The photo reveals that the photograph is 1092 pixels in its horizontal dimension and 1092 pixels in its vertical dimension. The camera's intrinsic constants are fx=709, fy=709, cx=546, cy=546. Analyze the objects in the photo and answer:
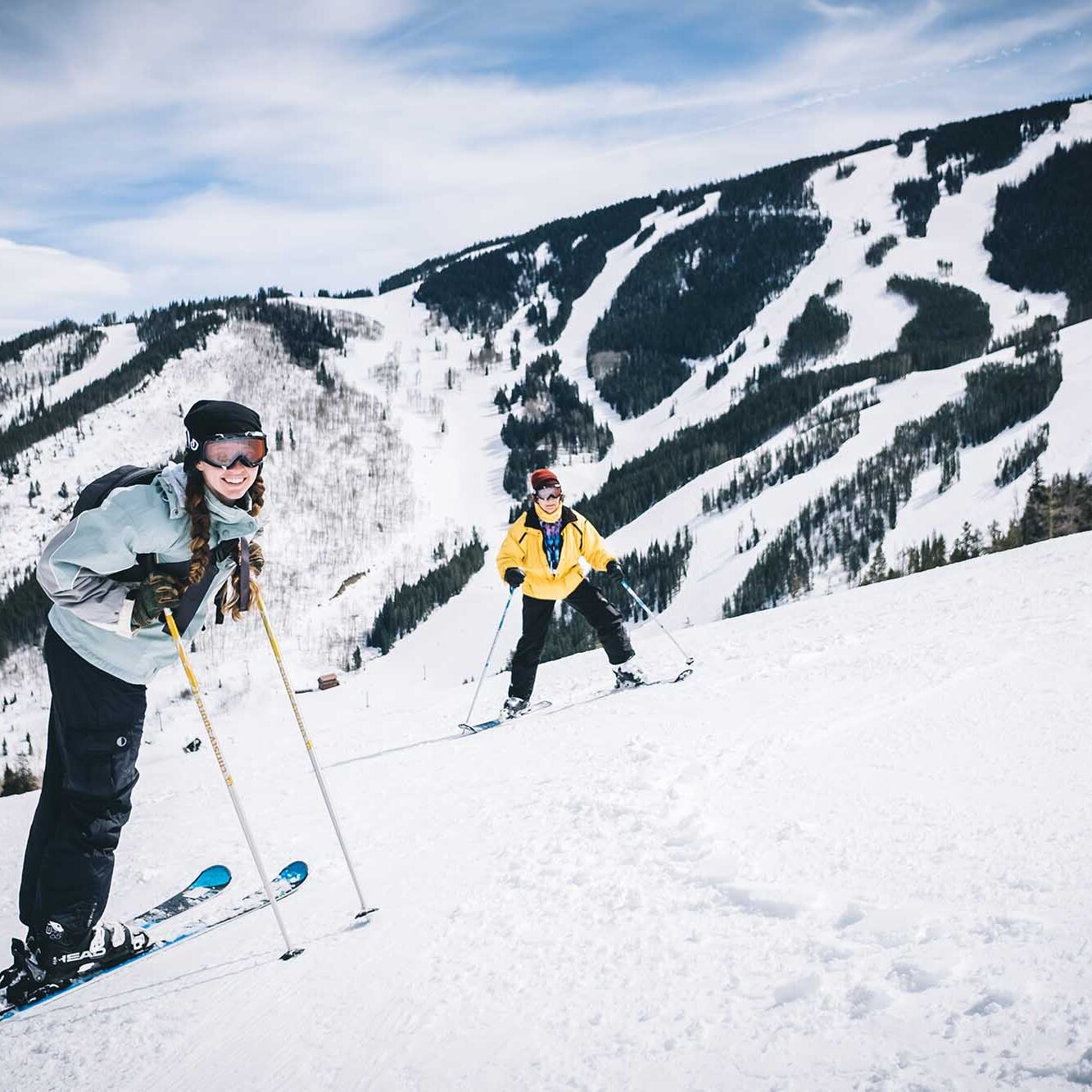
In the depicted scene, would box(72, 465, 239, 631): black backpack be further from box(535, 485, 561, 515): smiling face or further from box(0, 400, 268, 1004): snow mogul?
box(535, 485, 561, 515): smiling face

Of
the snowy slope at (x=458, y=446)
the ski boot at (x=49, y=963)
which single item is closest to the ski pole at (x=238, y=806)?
the ski boot at (x=49, y=963)

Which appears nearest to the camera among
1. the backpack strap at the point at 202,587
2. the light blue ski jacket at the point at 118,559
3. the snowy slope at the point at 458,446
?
the light blue ski jacket at the point at 118,559

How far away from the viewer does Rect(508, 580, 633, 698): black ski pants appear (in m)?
8.48

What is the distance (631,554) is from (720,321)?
70.8 metres

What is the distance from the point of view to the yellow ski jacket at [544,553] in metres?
8.19

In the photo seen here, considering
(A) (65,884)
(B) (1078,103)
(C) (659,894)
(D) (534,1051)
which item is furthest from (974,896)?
(B) (1078,103)

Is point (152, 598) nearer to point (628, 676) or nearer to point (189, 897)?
point (189, 897)

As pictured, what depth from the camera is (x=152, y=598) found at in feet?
11.5

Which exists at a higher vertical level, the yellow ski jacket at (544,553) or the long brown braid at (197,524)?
the long brown braid at (197,524)

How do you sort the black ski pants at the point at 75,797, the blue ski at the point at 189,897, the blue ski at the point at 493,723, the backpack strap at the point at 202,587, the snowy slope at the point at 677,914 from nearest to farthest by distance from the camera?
the snowy slope at the point at 677,914
the black ski pants at the point at 75,797
the backpack strap at the point at 202,587
the blue ski at the point at 189,897
the blue ski at the point at 493,723

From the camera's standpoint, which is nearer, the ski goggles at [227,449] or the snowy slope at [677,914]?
the snowy slope at [677,914]

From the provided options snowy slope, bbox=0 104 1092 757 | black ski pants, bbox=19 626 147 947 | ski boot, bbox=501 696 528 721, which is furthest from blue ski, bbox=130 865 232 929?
snowy slope, bbox=0 104 1092 757

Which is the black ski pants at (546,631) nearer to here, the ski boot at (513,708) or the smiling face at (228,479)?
the ski boot at (513,708)

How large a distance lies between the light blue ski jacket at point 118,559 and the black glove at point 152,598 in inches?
1.4
